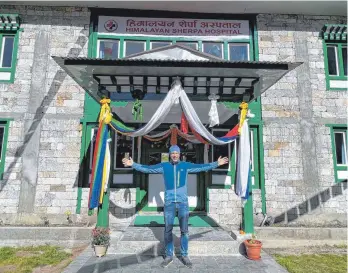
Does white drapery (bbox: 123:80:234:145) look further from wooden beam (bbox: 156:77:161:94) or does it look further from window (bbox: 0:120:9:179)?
window (bbox: 0:120:9:179)

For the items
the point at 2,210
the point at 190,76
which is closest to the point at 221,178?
the point at 190,76

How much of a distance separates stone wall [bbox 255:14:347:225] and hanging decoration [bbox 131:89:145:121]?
4104 mm

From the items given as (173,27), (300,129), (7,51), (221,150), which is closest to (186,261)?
(221,150)

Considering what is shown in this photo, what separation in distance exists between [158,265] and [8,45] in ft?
27.7

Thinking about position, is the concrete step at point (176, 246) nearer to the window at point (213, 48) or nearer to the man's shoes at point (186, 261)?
the man's shoes at point (186, 261)

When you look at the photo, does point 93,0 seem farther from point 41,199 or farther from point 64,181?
point 41,199

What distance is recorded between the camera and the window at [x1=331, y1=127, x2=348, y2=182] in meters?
8.73

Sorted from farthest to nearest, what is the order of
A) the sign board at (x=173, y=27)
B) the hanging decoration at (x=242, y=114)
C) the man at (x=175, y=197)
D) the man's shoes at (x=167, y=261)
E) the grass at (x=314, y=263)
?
the sign board at (x=173, y=27)
the hanging decoration at (x=242, y=114)
the grass at (x=314, y=263)
the man at (x=175, y=197)
the man's shoes at (x=167, y=261)

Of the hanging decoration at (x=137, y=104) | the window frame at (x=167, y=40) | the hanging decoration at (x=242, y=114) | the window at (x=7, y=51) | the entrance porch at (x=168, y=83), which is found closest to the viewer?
the entrance porch at (x=168, y=83)

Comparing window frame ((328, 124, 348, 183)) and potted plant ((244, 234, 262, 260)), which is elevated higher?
window frame ((328, 124, 348, 183))

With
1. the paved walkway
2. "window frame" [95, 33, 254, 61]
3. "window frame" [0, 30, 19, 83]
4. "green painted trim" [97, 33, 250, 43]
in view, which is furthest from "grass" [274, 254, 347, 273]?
"window frame" [0, 30, 19, 83]

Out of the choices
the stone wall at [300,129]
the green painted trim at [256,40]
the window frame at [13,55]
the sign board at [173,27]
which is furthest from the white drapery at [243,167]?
the window frame at [13,55]

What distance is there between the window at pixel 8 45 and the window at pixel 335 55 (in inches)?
406

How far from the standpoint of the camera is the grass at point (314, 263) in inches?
218
